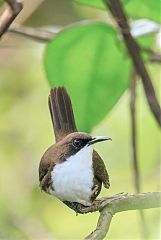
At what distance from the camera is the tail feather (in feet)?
3.75

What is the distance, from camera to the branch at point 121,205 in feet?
2.76

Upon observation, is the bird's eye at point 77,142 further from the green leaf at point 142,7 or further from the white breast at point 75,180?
the green leaf at point 142,7

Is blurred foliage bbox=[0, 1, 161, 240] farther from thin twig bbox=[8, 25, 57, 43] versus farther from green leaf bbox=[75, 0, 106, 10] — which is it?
green leaf bbox=[75, 0, 106, 10]

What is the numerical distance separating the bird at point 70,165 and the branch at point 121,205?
0.46ft

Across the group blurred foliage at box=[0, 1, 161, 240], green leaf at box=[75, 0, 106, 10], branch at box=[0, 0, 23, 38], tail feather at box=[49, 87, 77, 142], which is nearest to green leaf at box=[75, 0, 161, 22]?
green leaf at box=[75, 0, 106, 10]

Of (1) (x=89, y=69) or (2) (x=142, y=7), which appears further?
(1) (x=89, y=69)

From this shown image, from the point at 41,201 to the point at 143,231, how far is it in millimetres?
1173

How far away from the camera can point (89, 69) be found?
1.21 meters

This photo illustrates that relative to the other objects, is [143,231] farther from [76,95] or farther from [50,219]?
[50,219]

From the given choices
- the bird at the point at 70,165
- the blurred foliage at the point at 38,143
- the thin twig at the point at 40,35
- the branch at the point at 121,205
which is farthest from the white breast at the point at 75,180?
the blurred foliage at the point at 38,143

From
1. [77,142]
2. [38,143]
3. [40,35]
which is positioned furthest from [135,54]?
[38,143]

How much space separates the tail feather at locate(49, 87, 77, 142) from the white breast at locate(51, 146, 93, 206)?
0.06m

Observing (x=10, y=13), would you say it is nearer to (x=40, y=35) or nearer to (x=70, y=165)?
(x=70, y=165)

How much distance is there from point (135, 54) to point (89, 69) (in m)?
0.14
